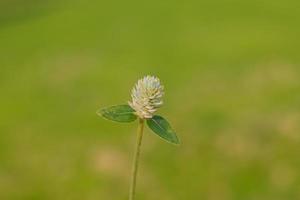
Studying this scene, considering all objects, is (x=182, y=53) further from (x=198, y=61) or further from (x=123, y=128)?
(x=123, y=128)

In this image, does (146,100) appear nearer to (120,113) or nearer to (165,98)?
(120,113)

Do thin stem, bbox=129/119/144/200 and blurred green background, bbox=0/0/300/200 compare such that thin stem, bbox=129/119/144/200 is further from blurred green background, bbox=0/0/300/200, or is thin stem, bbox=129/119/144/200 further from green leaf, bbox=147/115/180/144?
blurred green background, bbox=0/0/300/200

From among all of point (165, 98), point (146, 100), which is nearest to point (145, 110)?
point (146, 100)

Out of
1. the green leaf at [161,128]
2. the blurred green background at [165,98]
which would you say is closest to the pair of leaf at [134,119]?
the green leaf at [161,128]

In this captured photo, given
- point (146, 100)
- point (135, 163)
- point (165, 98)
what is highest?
point (165, 98)

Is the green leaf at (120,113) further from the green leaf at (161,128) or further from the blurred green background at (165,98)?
the blurred green background at (165,98)

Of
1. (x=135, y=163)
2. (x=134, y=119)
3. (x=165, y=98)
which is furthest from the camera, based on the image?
(x=165, y=98)
